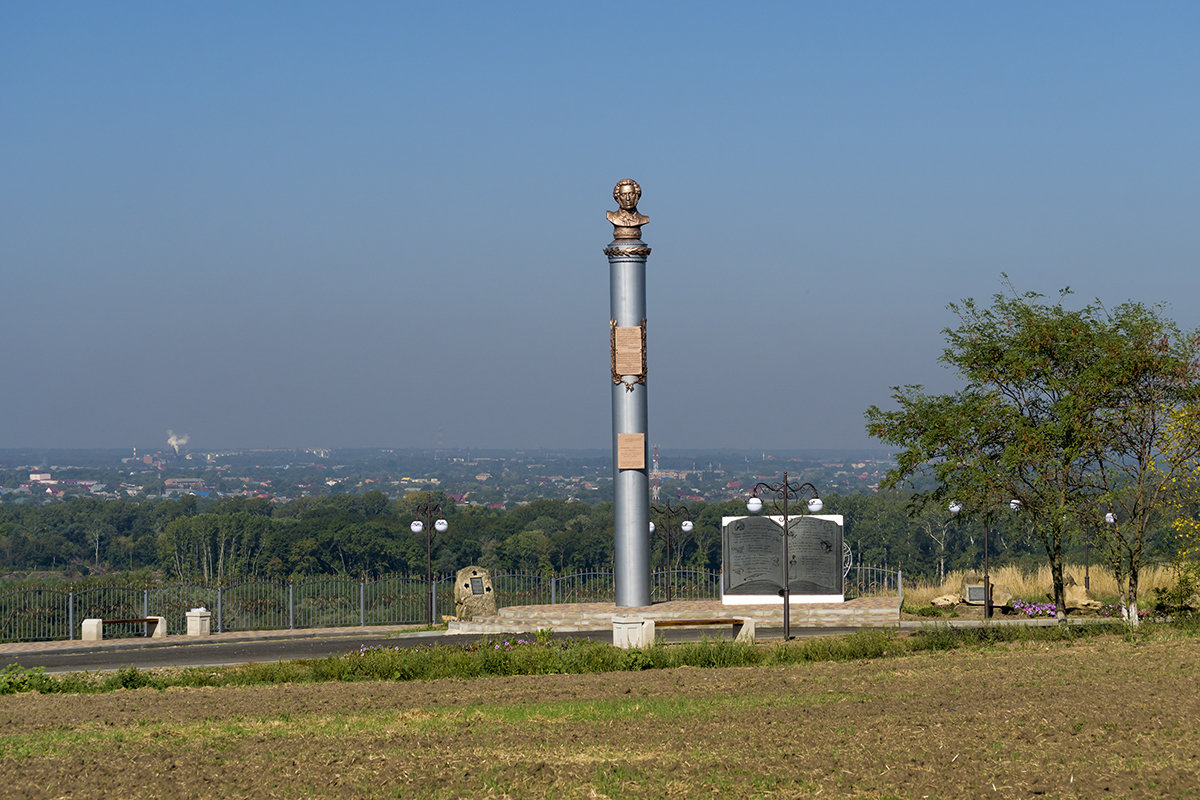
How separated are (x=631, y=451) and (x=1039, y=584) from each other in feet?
47.1

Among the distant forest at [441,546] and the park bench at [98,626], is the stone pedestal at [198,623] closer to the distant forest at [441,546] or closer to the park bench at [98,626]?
the park bench at [98,626]

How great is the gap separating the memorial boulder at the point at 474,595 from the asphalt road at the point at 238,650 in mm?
2575

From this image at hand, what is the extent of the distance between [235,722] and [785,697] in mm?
6425

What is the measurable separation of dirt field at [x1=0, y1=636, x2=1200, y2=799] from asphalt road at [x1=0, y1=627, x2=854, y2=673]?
260 inches

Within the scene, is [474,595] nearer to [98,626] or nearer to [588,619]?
[588,619]

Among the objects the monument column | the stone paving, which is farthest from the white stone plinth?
the monument column

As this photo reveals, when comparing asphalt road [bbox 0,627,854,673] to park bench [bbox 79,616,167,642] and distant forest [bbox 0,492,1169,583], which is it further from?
distant forest [bbox 0,492,1169,583]

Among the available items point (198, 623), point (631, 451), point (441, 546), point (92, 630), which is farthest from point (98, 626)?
point (441, 546)

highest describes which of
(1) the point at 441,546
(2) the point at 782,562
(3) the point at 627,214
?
(3) the point at 627,214

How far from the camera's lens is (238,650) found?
25609 mm

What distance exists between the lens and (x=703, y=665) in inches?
763

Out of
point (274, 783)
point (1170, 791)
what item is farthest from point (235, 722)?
point (1170, 791)

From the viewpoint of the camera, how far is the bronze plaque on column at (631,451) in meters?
28.8

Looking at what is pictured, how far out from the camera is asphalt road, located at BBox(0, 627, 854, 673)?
23.2 m
